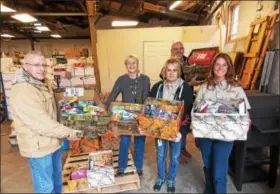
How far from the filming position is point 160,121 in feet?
4.03

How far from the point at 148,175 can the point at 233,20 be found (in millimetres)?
3070

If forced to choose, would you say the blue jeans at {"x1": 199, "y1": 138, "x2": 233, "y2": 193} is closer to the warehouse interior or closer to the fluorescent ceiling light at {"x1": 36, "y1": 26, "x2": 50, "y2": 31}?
the warehouse interior

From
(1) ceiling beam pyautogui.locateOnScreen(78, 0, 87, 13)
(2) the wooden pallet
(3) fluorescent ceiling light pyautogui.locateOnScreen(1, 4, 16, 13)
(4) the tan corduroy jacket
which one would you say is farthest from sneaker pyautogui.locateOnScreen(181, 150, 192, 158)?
(3) fluorescent ceiling light pyautogui.locateOnScreen(1, 4, 16, 13)

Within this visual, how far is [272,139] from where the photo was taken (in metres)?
1.60

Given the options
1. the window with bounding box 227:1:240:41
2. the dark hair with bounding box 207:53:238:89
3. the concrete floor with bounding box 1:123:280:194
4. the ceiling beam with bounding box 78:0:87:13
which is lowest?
the concrete floor with bounding box 1:123:280:194

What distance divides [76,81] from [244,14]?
121 inches

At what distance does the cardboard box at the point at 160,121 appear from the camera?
3.99 feet

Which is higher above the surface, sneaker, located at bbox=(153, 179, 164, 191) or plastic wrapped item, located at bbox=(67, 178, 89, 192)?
plastic wrapped item, located at bbox=(67, 178, 89, 192)

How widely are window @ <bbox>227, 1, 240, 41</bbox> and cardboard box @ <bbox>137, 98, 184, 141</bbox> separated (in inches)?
109

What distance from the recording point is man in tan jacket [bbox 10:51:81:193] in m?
0.62

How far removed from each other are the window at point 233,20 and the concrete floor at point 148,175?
207 cm

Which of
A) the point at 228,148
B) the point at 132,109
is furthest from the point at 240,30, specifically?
the point at 132,109

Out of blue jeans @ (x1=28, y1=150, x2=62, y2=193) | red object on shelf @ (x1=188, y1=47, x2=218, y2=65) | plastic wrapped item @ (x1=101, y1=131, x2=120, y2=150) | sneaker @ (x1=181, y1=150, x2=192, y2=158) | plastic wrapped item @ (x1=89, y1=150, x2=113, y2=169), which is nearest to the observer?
blue jeans @ (x1=28, y1=150, x2=62, y2=193)

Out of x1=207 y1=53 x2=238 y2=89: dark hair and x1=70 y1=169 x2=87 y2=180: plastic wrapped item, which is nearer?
x1=207 y1=53 x2=238 y2=89: dark hair
